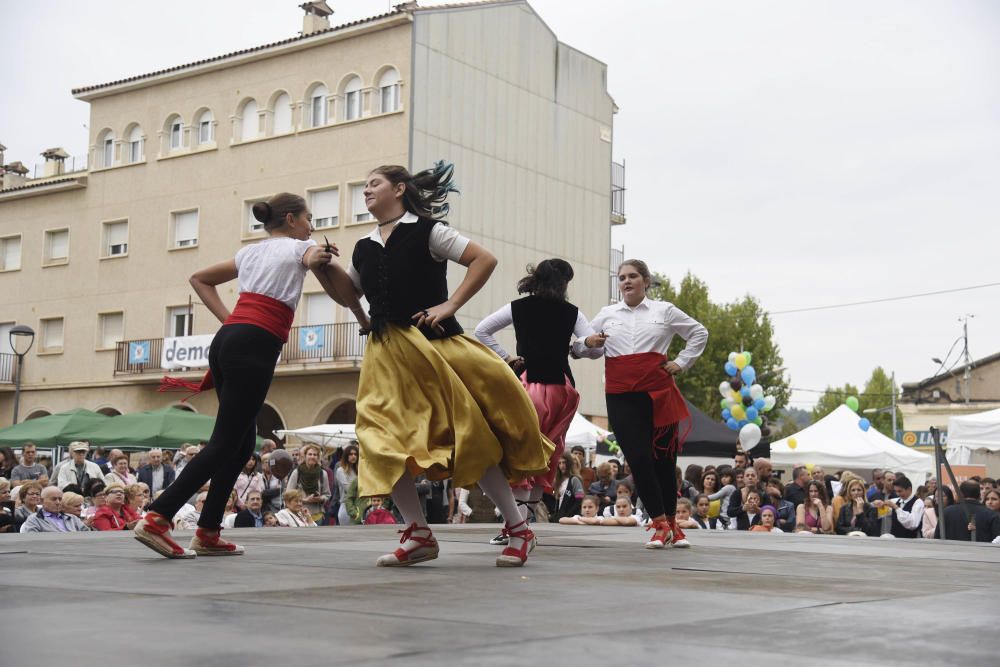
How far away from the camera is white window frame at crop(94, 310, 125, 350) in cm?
4294

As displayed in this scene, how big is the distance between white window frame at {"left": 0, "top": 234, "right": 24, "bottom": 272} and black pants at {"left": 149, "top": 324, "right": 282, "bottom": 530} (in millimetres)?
42927

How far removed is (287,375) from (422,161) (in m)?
7.90

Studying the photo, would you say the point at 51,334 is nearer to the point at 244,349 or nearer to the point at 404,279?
the point at 244,349

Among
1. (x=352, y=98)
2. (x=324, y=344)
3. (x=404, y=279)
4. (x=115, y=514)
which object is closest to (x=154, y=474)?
(x=115, y=514)

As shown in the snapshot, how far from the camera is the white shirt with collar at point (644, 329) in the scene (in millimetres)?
8195

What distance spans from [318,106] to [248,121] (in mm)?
2869

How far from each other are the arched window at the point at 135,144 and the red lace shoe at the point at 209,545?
128ft

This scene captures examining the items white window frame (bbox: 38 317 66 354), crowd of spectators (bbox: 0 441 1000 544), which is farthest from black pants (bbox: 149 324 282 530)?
white window frame (bbox: 38 317 66 354)

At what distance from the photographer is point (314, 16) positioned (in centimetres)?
4175

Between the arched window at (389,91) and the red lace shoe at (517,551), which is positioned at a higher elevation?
the arched window at (389,91)

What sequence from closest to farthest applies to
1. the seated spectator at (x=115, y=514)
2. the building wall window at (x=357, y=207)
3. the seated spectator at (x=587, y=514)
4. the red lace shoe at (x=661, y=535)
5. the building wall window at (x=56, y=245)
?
the red lace shoe at (x=661, y=535) → the seated spectator at (x=115, y=514) → the seated spectator at (x=587, y=514) → the building wall window at (x=357, y=207) → the building wall window at (x=56, y=245)

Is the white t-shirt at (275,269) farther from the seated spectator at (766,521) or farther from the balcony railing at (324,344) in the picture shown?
the balcony railing at (324,344)

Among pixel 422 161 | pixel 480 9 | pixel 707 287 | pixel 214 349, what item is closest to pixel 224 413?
pixel 214 349

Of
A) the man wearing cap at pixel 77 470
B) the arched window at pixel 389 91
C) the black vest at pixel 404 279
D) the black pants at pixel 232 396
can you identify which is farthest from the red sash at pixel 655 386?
the arched window at pixel 389 91
